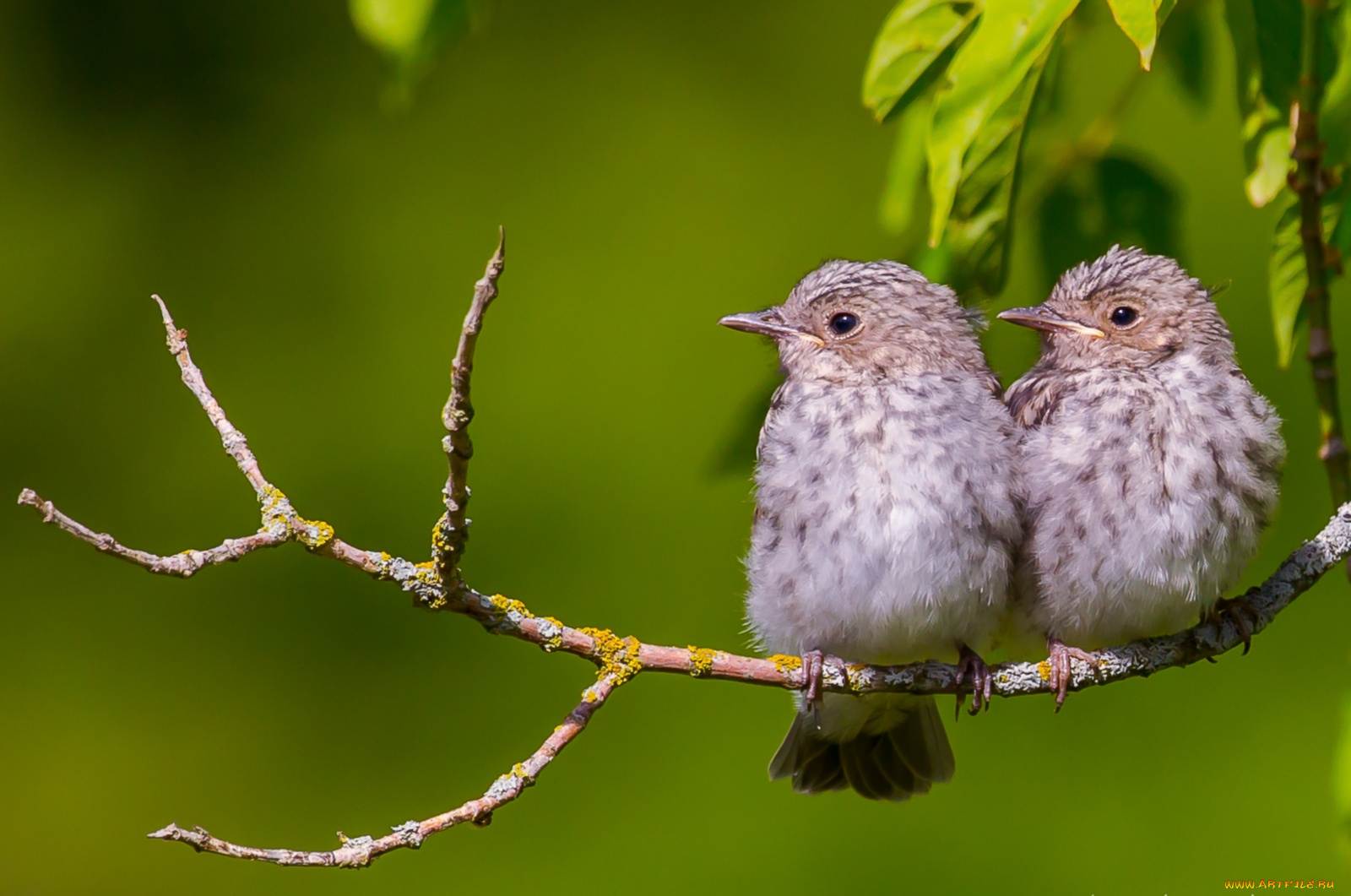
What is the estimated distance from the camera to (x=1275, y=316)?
8.96 ft

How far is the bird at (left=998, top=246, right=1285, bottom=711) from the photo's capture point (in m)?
2.93

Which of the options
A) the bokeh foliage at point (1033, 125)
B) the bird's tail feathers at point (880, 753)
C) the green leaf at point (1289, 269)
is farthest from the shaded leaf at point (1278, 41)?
the bird's tail feathers at point (880, 753)

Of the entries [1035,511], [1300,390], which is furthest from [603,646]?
[1300,390]

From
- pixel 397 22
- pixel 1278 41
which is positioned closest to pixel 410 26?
pixel 397 22

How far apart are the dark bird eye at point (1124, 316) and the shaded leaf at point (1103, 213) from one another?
138 millimetres

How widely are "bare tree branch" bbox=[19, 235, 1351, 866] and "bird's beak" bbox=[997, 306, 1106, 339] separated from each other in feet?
2.18

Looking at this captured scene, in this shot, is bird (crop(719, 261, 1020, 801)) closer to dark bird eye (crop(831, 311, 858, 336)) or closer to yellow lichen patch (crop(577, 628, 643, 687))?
dark bird eye (crop(831, 311, 858, 336))

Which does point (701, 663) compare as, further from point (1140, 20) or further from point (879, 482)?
point (1140, 20)

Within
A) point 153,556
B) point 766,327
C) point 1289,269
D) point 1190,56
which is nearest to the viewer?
point 153,556

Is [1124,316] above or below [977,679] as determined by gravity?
above

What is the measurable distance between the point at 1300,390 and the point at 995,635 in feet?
8.16

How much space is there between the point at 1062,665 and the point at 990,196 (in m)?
0.90

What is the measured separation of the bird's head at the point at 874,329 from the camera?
10.6 feet

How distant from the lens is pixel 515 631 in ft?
7.75
